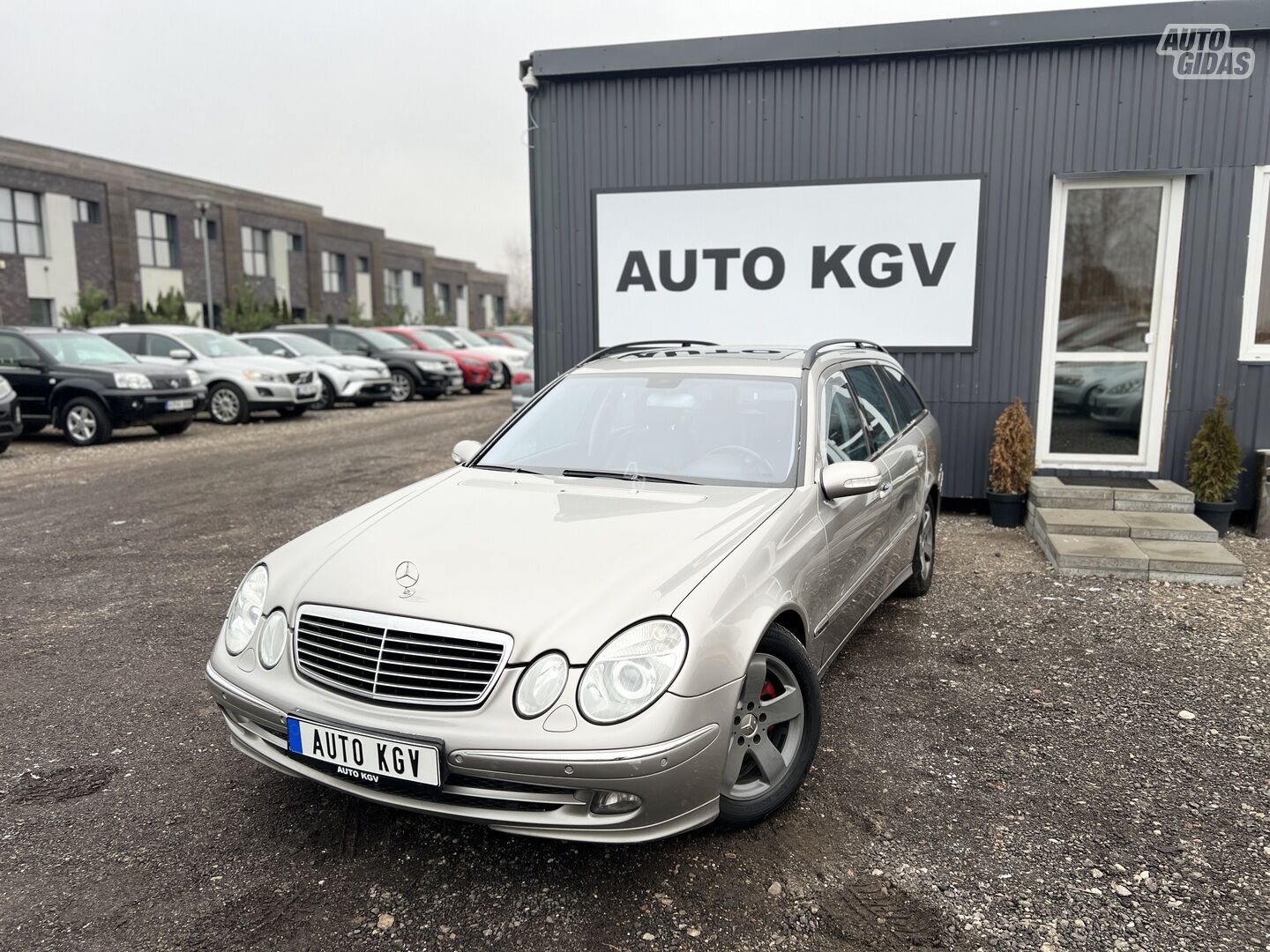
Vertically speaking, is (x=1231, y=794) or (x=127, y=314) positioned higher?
(x=127, y=314)

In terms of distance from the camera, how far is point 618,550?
9.91ft

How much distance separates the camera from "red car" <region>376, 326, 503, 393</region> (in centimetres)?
2247

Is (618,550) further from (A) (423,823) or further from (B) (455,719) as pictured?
(A) (423,823)

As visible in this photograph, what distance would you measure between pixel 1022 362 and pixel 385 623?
6.63 meters

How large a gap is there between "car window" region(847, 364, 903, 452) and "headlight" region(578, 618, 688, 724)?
92.0 inches

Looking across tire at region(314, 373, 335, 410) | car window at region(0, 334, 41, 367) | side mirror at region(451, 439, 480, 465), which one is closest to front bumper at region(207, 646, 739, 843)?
side mirror at region(451, 439, 480, 465)

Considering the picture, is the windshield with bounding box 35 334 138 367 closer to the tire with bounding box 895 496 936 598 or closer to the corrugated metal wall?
the corrugated metal wall

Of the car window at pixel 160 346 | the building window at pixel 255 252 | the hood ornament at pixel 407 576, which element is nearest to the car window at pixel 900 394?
the hood ornament at pixel 407 576

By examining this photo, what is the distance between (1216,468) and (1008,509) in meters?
1.54

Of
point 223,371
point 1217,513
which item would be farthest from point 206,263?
point 1217,513

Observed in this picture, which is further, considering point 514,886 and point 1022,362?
point 1022,362

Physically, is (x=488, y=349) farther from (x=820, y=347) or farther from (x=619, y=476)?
(x=619, y=476)

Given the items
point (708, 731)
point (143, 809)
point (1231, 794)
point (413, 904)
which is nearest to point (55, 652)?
point (143, 809)

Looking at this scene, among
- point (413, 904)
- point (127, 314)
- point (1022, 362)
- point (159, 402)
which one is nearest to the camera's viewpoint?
point (413, 904)
